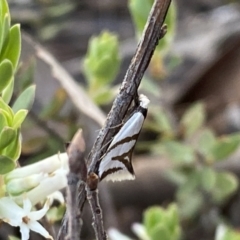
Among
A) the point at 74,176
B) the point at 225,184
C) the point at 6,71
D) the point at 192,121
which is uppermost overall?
the point at 192,121

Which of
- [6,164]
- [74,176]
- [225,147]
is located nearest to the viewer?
[74,176]

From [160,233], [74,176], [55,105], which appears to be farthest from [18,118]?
[55,105]

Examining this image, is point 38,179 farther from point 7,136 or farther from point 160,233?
point 160,233

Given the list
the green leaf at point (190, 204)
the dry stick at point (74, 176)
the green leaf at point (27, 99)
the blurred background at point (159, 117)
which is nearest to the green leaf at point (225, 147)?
the blurred background at point (159, 117)

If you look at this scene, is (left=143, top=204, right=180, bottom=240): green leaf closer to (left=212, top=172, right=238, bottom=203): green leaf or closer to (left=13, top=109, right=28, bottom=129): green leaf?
(left=212, top=172, right=238, bottom=203): green leaf

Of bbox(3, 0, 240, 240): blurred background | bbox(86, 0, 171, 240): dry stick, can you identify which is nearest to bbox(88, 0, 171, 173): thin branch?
bbox(86, 0, 171, 240): dry stick

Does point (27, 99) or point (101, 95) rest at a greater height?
point (101, 95)

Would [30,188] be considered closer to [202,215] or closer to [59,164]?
[59,164]

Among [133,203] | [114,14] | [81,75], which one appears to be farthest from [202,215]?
[114,14]
